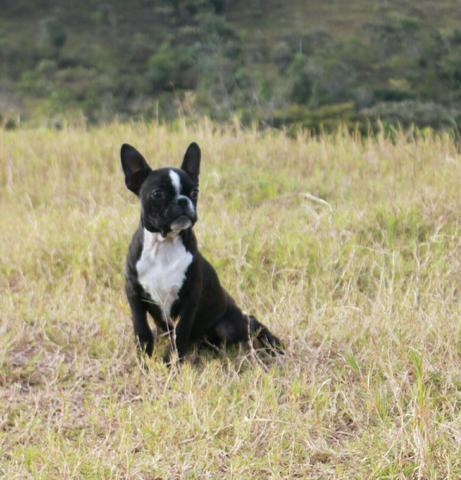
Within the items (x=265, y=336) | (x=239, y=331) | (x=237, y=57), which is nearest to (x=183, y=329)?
(x=239, y=331)

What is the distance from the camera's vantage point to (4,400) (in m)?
4.36

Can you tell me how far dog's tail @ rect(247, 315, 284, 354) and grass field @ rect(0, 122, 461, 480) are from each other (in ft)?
0.29

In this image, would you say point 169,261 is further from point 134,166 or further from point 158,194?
point 134,166

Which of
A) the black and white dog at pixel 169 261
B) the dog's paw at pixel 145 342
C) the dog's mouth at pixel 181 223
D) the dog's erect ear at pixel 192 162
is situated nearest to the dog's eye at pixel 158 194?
the black and white dog at pixel 169 261

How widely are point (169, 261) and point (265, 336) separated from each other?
2.69 ft

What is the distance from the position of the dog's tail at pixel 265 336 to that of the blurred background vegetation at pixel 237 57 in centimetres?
3977

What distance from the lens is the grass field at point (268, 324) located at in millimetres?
3686

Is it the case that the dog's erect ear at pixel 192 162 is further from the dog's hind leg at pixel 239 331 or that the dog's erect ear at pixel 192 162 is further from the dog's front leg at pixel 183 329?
the dog's hind leg at pixel 239 331

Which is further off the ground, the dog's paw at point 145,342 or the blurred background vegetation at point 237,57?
the dog's paw at point 145,342

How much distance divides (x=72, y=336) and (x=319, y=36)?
78586 mm

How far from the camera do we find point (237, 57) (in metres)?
68.2

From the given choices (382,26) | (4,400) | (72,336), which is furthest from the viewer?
(382,26)

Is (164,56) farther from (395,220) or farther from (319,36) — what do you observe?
(395,220)

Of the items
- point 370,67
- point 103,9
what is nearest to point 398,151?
point 370,67
